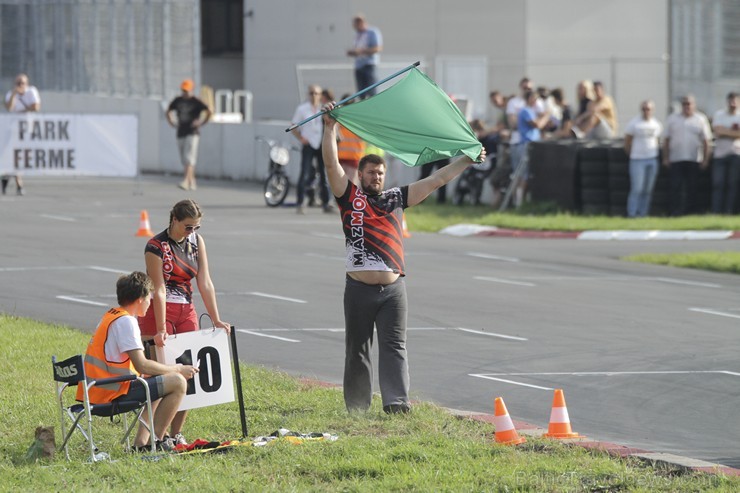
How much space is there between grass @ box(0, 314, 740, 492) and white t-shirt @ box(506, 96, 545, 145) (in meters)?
16.6

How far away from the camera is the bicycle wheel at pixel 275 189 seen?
27609mm

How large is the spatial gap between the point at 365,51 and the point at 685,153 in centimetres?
683

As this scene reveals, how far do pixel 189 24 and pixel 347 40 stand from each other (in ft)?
→ 21.9

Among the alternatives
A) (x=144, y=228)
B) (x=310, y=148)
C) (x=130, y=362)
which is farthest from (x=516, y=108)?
(x=130, y=362)

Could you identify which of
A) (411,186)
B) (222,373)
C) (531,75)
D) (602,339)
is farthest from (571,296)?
(531,75)

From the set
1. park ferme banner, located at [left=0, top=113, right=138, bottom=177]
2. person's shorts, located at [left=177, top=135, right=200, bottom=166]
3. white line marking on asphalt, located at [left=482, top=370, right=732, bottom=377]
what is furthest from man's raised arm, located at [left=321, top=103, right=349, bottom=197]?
person's shorts, located at [left=177, top=135, right=200, bottom=166]

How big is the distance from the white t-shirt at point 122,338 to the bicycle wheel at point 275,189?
60.8ft

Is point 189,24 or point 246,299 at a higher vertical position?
point 189,24

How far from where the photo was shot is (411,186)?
1056cm

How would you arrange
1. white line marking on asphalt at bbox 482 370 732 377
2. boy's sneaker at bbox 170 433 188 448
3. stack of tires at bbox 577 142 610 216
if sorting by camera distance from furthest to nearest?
stack of tires at bbox 577 142 610 216 → white line marking on asphalt at bbox 482 370 732 377 → boy's sneaker at bbox 170 433 188 448

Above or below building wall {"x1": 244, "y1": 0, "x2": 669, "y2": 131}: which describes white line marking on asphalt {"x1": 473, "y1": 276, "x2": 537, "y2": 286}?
below

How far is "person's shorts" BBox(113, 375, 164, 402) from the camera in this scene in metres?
8.99

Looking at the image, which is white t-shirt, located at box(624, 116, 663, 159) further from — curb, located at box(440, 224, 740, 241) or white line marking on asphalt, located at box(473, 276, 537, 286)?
white line marking on asphalt, located at box(473, 276, 537, 286)

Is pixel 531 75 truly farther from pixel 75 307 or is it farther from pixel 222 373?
pixel 222 373
